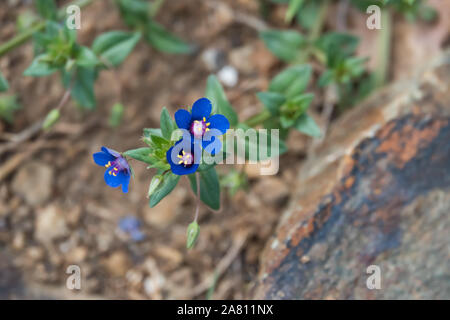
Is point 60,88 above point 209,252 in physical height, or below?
above

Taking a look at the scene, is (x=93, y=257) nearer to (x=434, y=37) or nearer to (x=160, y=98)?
(x=160, y=98)

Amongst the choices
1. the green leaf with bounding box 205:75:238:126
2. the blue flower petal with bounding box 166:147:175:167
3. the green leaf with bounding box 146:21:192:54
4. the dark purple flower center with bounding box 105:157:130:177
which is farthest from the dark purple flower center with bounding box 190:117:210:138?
the green leaf with bounding box 146:21:192:54

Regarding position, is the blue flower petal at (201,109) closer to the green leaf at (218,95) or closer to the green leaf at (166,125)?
the green leaf at (166,125)

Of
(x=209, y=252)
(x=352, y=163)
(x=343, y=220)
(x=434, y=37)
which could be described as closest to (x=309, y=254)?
(x=343, y=220)

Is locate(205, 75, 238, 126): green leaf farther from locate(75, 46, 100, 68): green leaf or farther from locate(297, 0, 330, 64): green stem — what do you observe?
locate(297, 0, 330, 64): green stem
